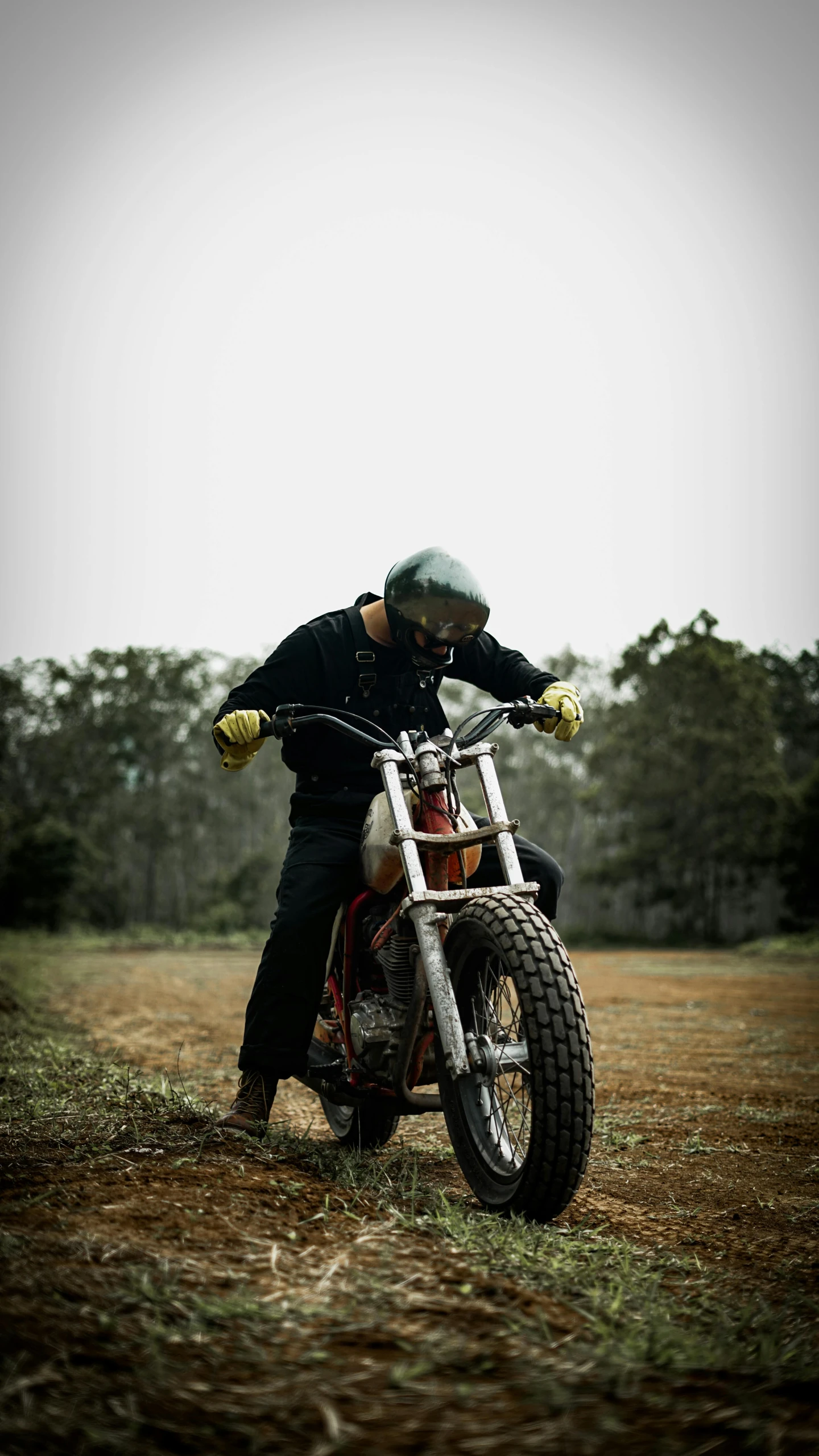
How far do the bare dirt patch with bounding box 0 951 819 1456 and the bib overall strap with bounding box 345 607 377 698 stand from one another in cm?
146

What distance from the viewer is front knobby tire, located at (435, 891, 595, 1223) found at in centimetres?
234

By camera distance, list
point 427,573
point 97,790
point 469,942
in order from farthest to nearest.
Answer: point 97,790 → point 427,573 → point 469,942

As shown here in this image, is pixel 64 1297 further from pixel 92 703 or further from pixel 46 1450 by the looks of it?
pixel 92 703

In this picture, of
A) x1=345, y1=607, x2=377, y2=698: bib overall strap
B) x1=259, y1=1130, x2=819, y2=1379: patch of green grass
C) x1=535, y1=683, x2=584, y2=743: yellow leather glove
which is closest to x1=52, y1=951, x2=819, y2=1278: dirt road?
x1=259, y1=1130, x2=819, y2=1379: patch of green grass

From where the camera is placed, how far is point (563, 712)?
3.45 meters

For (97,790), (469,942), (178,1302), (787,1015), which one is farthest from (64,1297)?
(97,790)

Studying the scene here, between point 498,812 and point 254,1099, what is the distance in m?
1.21

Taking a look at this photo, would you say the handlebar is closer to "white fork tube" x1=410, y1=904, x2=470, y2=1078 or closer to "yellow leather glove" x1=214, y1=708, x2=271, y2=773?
"yellow leather glove" x1=214, y1=708, x2=271, y2=773

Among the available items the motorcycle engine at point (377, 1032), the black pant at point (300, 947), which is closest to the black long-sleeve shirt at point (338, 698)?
the black pant at point (300, 947)

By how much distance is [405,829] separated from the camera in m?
2.81

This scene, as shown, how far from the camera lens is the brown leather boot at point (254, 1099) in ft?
10.4

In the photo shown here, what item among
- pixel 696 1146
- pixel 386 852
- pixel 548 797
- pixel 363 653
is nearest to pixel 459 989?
pixel 386 852

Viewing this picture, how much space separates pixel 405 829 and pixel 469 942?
0.36m

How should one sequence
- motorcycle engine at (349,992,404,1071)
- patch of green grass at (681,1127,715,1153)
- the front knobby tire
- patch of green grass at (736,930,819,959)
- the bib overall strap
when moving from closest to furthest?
the front knobby tire → motorcycle engine at (349,992,404,1071) → the bib overall strap → patch of green grass at (681,1127,715,1153) → patch of green grass at (736,930,819,959)
